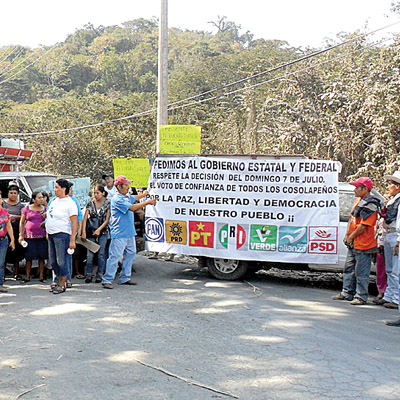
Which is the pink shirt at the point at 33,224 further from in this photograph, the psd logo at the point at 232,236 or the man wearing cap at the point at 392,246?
the man wearing cap at the point at 392,246

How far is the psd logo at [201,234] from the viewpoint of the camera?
912cm

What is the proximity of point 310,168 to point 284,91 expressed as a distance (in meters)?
9.63

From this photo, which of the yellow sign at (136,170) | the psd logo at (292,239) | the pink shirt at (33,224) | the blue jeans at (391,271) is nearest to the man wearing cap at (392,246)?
the blue jeans at (391,271)

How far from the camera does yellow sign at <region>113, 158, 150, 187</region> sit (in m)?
9.76

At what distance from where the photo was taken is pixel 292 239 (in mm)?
8711

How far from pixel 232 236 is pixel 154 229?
1.43 metres

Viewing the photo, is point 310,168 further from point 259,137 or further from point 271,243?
point 259,137

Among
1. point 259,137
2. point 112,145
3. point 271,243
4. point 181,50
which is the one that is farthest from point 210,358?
point 181,50

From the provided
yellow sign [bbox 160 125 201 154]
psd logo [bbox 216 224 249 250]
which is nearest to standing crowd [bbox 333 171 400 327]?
psd logo [bbox 216 224 249 250]

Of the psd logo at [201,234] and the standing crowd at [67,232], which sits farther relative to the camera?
the psd logo at [201,234]

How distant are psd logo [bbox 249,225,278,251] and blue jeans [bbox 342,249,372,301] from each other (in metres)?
1.32

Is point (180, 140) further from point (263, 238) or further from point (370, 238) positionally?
point (370, 238)

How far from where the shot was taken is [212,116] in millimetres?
25906

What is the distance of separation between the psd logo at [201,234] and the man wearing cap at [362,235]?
2306mm
